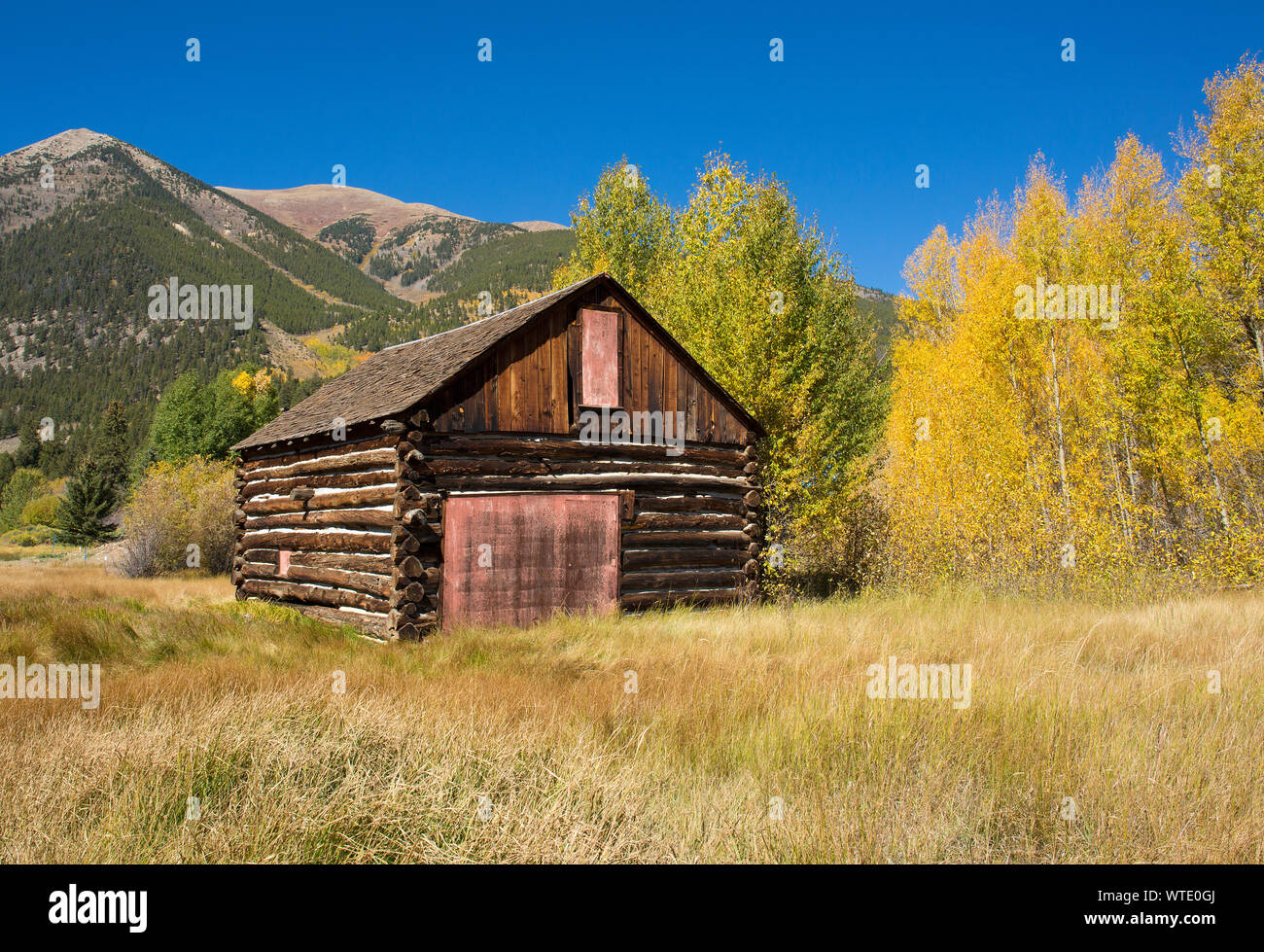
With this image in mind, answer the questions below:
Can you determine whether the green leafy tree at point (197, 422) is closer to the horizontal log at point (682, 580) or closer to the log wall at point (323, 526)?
the log wall at point (323, 526)

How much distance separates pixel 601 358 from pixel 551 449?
2132 millimetres

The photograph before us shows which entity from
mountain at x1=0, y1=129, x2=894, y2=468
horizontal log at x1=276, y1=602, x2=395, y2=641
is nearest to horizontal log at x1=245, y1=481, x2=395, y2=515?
horizontal log at x1=276, y1=602, x2=395, y2=641

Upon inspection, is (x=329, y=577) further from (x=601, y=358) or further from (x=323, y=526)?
(x=601, y=358)

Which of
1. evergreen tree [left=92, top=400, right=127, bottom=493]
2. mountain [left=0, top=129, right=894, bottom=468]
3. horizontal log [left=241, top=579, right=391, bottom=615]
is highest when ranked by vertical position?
mountain [left=0, top=129, right=894, bottom=468]

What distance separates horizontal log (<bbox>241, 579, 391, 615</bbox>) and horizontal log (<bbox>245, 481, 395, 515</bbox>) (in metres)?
1.61

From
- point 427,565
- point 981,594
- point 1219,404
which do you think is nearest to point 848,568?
point 981,594

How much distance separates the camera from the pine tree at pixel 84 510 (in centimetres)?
4759

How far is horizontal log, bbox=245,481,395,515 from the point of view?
12242 mm

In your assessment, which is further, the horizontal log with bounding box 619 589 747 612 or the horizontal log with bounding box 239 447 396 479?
the horizontal log with bounding box 619 589 747 612

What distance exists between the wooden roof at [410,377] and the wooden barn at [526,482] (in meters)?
0.08

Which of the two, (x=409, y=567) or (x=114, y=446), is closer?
(x=409, y=567)

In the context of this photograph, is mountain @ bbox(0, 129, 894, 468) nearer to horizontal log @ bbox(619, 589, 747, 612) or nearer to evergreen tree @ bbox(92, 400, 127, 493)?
evergreen tree @ bbox(92, 400, 127, 493)

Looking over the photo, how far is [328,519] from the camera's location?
557 inches

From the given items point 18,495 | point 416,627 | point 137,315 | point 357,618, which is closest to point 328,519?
point 357,618
